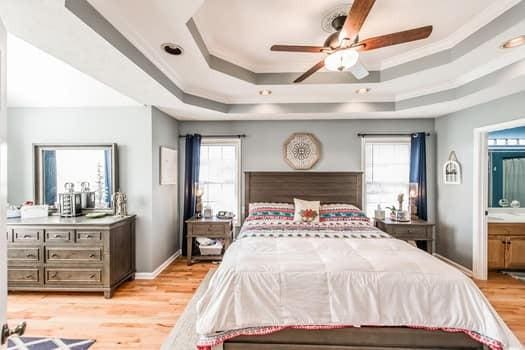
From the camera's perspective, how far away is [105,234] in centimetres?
302

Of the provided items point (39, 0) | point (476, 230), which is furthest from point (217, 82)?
point (476, 230)

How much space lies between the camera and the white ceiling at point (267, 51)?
5.99ft

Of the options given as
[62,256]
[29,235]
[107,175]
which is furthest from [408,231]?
[29,235]

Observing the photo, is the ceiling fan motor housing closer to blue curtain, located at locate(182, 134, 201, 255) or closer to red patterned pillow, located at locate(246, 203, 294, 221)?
red patterned pillow, located at locate(246, 203, 294, 221)

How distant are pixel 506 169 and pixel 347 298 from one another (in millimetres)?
4530

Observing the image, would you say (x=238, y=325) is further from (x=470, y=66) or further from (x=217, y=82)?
(x=470, y=66)

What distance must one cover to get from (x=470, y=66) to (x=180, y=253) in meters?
4.80

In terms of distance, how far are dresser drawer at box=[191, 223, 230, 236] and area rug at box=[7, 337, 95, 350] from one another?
6.34 feet

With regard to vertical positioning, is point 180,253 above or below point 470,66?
below

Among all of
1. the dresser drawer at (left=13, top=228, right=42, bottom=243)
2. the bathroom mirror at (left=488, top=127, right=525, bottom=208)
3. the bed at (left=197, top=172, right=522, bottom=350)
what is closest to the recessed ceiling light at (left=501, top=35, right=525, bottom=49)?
the bed at (left=197, top=172, right=522, bottom=350)

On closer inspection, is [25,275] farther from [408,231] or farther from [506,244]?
[506,244]

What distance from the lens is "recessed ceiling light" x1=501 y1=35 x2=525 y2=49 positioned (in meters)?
2.15

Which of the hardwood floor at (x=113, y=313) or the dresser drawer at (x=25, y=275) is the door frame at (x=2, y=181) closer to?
the hardwood floor at (x=113, y=313)

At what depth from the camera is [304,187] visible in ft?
14.2
